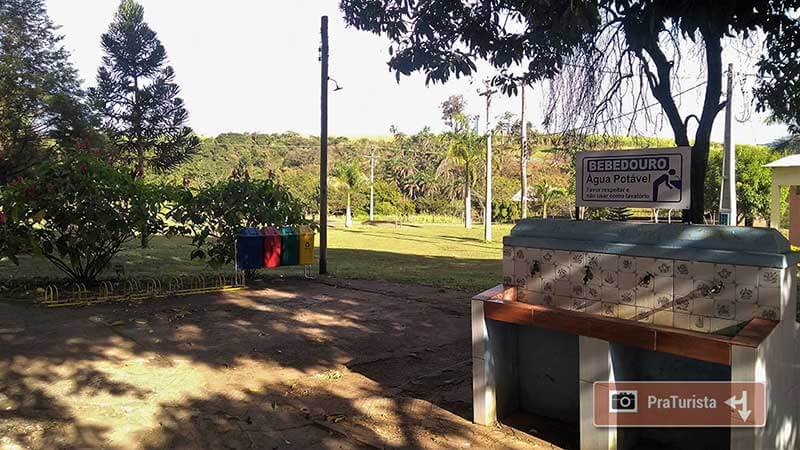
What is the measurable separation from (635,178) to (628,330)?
872 millimetres

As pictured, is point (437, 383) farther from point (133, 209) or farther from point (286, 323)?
point (133, 209)

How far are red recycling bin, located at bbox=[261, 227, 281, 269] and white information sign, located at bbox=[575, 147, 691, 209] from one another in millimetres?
6456

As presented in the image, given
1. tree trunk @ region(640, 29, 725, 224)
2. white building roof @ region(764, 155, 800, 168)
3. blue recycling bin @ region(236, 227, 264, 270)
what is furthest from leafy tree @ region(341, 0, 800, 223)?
white building roof @ region(764, 155, 800, 168)

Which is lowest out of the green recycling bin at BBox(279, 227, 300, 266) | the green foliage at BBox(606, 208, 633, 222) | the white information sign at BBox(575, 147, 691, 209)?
the green recycling bin at BBox(279, 227, 300, 266)

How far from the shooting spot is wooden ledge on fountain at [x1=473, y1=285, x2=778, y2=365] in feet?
7.96

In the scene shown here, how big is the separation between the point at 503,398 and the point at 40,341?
4.36 meters

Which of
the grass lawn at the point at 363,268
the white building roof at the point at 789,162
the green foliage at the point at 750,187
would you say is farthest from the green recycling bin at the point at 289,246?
A: the green foliage at the point at 750,187

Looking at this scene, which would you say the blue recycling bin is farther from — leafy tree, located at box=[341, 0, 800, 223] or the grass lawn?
leafy tree, located at box=[341, 0, 800, 223]

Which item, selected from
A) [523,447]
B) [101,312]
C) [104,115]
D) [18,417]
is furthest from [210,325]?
[104,115]

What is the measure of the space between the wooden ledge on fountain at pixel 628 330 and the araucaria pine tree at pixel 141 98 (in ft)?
81.5

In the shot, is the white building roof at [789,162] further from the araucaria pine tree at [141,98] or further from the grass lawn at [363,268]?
the araucaria pine tree at [141,98]

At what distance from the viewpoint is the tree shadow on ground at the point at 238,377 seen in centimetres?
322

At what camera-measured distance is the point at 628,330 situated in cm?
274

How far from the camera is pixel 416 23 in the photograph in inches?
210
